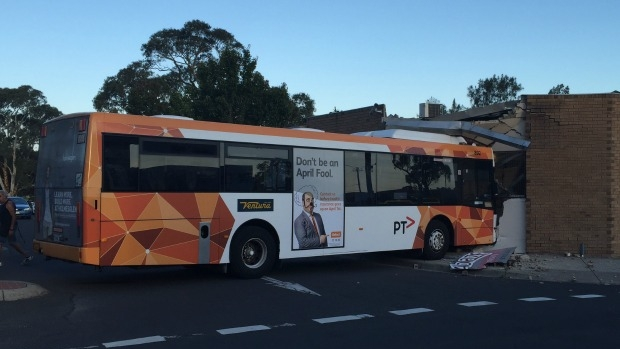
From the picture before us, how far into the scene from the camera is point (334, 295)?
11.4 metres

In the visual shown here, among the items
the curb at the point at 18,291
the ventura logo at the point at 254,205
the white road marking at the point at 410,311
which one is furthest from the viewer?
the ventura logo at the point at 254,205

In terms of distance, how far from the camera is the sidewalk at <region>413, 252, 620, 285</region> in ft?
46.1

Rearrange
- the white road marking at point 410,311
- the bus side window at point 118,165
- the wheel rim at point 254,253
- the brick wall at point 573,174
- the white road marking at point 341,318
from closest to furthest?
the white road marking at point 341,318 < the white road marking at point 410,311 < the bus side window at point 118,165 < the wheel rim at point 254,253 < the brick wall at point 573,174

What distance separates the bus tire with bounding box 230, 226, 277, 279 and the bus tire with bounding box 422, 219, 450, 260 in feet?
15.2

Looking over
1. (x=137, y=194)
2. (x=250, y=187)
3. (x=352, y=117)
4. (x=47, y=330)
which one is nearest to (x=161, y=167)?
(x=137, y=194)

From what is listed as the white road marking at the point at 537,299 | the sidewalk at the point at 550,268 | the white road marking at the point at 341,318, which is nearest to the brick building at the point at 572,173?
the sidewalk at the point at 550,268

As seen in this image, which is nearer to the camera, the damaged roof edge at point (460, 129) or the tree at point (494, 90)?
the damaged roof edge at point (460, 129)

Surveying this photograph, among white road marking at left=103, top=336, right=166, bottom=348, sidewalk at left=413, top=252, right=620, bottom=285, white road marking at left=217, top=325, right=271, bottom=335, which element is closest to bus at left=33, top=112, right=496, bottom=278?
sidewalk at left=413, top=252, right=620, bottom=285

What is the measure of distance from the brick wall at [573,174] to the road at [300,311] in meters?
4.20

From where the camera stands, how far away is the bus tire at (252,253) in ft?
41.9

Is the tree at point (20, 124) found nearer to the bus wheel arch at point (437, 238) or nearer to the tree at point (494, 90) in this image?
the tree at point (494, 90)

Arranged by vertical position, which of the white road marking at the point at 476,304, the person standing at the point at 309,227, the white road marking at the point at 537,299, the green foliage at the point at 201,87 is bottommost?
the white road marking at the point at 537,299

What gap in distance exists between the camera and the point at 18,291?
413 inches

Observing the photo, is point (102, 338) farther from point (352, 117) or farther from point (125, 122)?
point (352, 117)
